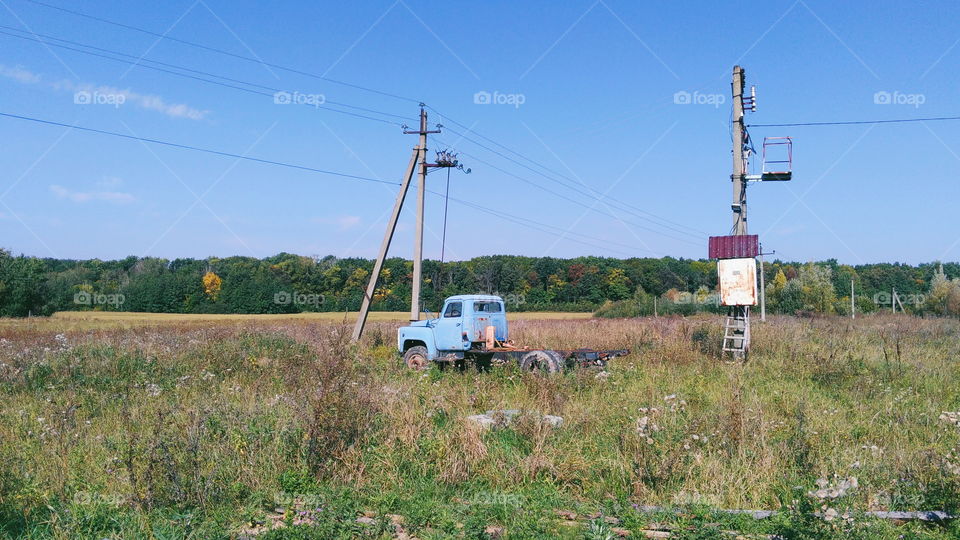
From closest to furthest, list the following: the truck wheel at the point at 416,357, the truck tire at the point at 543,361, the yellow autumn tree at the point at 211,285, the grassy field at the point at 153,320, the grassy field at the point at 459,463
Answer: the grassy field at the point at 459,463
the truck tire at the point at 543,361
the truck wheel at the point at 416,357
the grassy field at the point at 153,320
the yellow autumn tree at the point at 211,285

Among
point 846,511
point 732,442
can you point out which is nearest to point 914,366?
point 732,442

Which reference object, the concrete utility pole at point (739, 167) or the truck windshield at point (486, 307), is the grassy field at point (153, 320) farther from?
the concrete utility pole at point (739, 167)

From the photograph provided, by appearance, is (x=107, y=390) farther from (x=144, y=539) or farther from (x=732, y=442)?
(x=732, y=442)

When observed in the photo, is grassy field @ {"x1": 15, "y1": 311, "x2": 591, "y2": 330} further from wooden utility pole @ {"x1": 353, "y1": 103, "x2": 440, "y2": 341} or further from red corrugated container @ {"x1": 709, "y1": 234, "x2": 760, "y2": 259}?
red corrugated container @ {"x1": 709, "y1": 234, "x2": 760, "y2": 259}

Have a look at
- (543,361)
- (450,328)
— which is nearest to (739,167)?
(543,361)

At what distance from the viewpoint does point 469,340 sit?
1488 cm

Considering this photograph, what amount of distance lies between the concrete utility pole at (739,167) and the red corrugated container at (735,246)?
1.24 ft

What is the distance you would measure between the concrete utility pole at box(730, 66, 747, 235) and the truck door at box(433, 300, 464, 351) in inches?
282

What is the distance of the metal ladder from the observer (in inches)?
583

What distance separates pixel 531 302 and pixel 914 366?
45133mm

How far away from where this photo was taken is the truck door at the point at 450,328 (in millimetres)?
15023

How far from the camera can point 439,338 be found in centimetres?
1534

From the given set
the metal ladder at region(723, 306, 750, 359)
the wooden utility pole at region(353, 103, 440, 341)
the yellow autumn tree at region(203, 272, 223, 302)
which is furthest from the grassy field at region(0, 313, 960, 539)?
the yellow autumn tree at region(203, 272, 223, 302)

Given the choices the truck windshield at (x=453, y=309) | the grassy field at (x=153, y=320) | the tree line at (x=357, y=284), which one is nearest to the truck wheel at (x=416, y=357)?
the truck windshield at (x=453, y=309)
